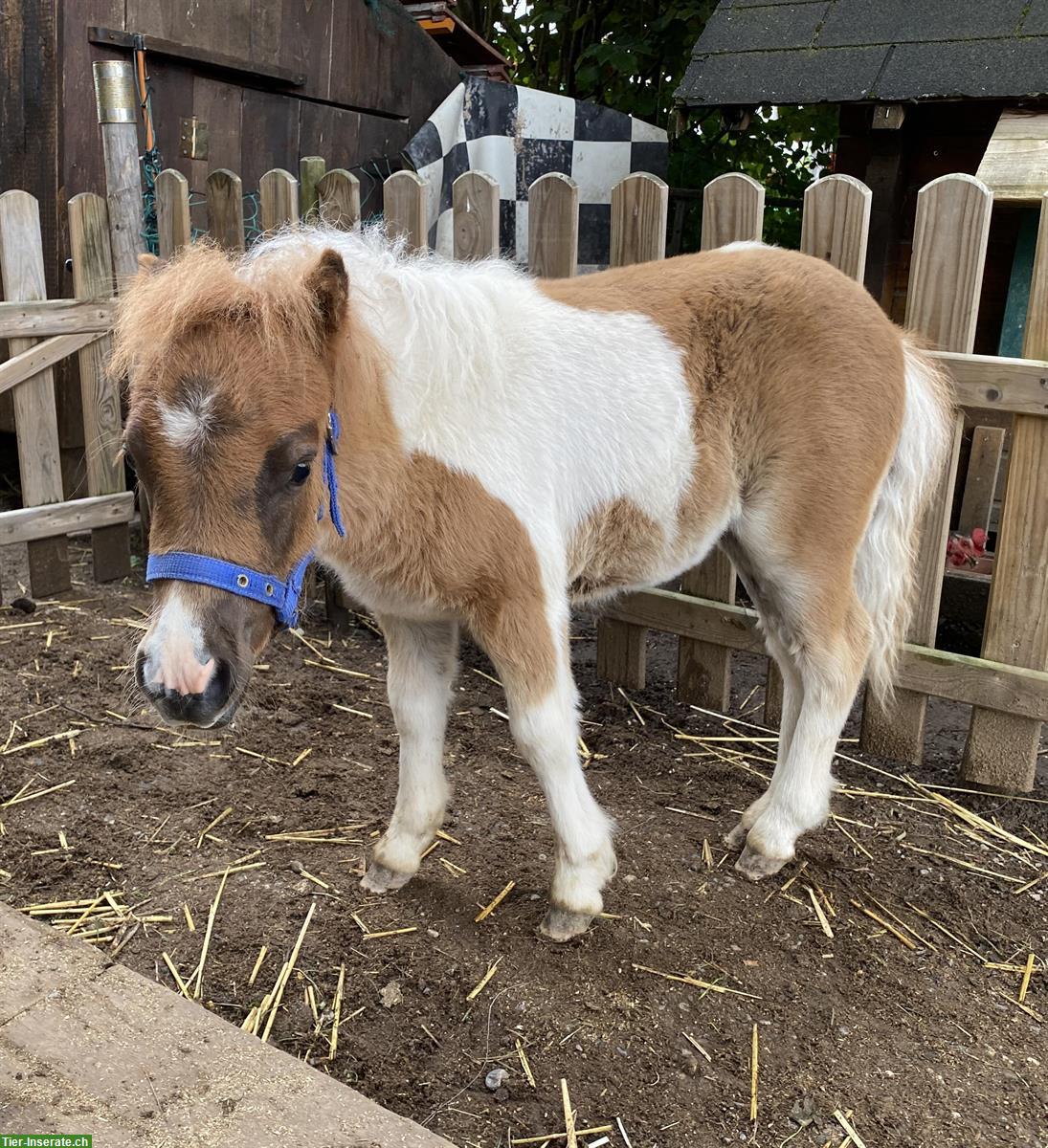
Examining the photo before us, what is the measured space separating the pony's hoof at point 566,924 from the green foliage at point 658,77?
262 inches

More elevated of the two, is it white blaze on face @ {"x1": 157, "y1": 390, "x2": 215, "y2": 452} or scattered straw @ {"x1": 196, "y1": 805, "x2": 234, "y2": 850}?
white blaze on face @ {"x1": 157, "y1": 390, "x2": 215, "y2": 452}

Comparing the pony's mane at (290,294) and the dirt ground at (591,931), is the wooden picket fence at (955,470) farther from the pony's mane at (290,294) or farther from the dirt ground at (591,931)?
the pony's mane at (290,294)

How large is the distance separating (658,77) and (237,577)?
29.4 feet

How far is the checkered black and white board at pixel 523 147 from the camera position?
22.1 feet

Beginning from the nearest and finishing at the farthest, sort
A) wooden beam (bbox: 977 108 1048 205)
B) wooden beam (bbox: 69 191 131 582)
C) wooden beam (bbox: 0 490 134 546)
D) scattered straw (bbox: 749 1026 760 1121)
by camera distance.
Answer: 1. scattered straw (bbox: 749 1026 760 1121)
2. wooden beam (bbox: 977 108 1048 205)
3. wooden beam (bbox: 0 490 134 546)
4. wooden beam (bbox: 69 191 131 582)

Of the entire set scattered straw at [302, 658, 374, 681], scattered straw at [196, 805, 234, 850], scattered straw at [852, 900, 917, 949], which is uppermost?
scattered straw at [302, 658, 374, 681]

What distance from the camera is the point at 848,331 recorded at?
2709 mm

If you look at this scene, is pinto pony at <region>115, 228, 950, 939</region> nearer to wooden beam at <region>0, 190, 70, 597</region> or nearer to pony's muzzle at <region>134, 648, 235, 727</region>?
pony's muzzle at <region>134, 648, 235, 727</region>

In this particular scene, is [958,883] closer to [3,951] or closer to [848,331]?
[848,331]

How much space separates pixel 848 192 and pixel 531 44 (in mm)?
8468

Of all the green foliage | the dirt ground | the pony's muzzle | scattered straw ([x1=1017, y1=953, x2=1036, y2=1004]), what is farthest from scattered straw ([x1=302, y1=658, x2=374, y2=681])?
the green foliage

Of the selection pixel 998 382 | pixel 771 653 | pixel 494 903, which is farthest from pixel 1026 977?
pixel 998 382

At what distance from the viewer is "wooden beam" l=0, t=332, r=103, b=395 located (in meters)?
4.50

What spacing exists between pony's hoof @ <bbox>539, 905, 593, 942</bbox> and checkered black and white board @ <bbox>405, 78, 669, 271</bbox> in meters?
5.00
